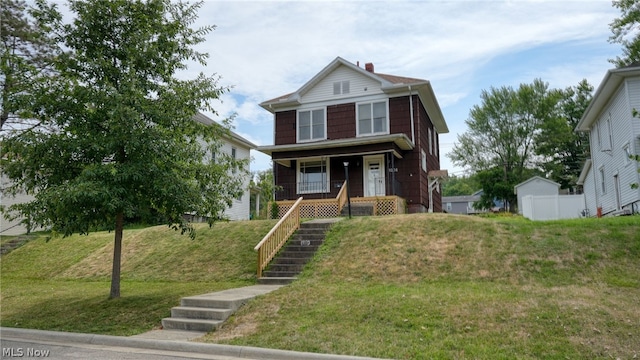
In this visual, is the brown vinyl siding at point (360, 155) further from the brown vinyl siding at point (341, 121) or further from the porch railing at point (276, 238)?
the porch railing at point (276, 238)

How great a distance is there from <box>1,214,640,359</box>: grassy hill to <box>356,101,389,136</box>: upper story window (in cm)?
774

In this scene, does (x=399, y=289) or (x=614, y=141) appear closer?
(x=399, y=289)

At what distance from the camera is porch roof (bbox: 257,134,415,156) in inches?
782

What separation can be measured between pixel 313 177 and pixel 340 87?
5.10 m

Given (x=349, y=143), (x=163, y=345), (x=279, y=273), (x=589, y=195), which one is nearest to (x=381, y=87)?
(x=349, y=143)

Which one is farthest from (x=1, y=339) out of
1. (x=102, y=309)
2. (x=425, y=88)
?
(x=425, y=88)

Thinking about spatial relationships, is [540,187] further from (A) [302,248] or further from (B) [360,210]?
(A) [302,248]

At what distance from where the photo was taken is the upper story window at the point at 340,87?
23.5 metres

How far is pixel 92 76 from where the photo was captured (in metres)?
10.5

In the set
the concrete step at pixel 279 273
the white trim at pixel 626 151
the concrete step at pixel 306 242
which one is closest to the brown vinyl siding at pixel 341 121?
the concrete step at pixel 306 242

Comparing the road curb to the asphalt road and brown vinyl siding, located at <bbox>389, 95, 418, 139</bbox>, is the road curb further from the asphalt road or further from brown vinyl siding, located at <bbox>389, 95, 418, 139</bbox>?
brown vinyl siding, located at <bbox>389, 95, 418, 139</bbox>

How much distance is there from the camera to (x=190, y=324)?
28.6ft

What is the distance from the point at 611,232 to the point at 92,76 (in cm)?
1421

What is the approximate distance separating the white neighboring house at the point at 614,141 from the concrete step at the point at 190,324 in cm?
1670
